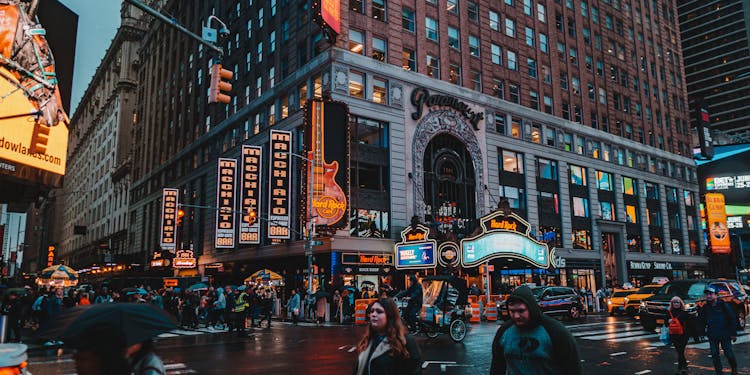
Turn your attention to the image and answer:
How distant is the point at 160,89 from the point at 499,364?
73349 millimetres

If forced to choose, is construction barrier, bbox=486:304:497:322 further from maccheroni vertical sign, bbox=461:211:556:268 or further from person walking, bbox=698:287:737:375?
person walking, bbox=698:287:737:375

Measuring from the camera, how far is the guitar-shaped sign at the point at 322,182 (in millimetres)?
32625

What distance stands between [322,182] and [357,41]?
443 inches

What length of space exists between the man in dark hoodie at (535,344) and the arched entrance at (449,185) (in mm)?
34292

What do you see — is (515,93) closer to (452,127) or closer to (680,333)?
(452,127)

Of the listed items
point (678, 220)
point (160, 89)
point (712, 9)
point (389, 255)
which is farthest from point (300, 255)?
point (712, 9)

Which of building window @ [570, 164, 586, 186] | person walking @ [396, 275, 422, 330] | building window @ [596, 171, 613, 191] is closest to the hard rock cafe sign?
building window @ [570, 164, 586, 186]

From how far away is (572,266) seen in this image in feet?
161

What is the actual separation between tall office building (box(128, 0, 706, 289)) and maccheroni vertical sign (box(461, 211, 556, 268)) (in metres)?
3.18

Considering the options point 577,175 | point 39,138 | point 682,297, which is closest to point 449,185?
point 577,175

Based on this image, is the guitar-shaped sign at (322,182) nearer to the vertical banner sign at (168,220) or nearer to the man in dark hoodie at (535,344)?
the vertical banner sign at (168,220)

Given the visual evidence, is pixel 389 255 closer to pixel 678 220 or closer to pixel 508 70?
pixel 508 70

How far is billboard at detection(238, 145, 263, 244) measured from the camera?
1426 inches

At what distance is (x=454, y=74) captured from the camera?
43469 mm
